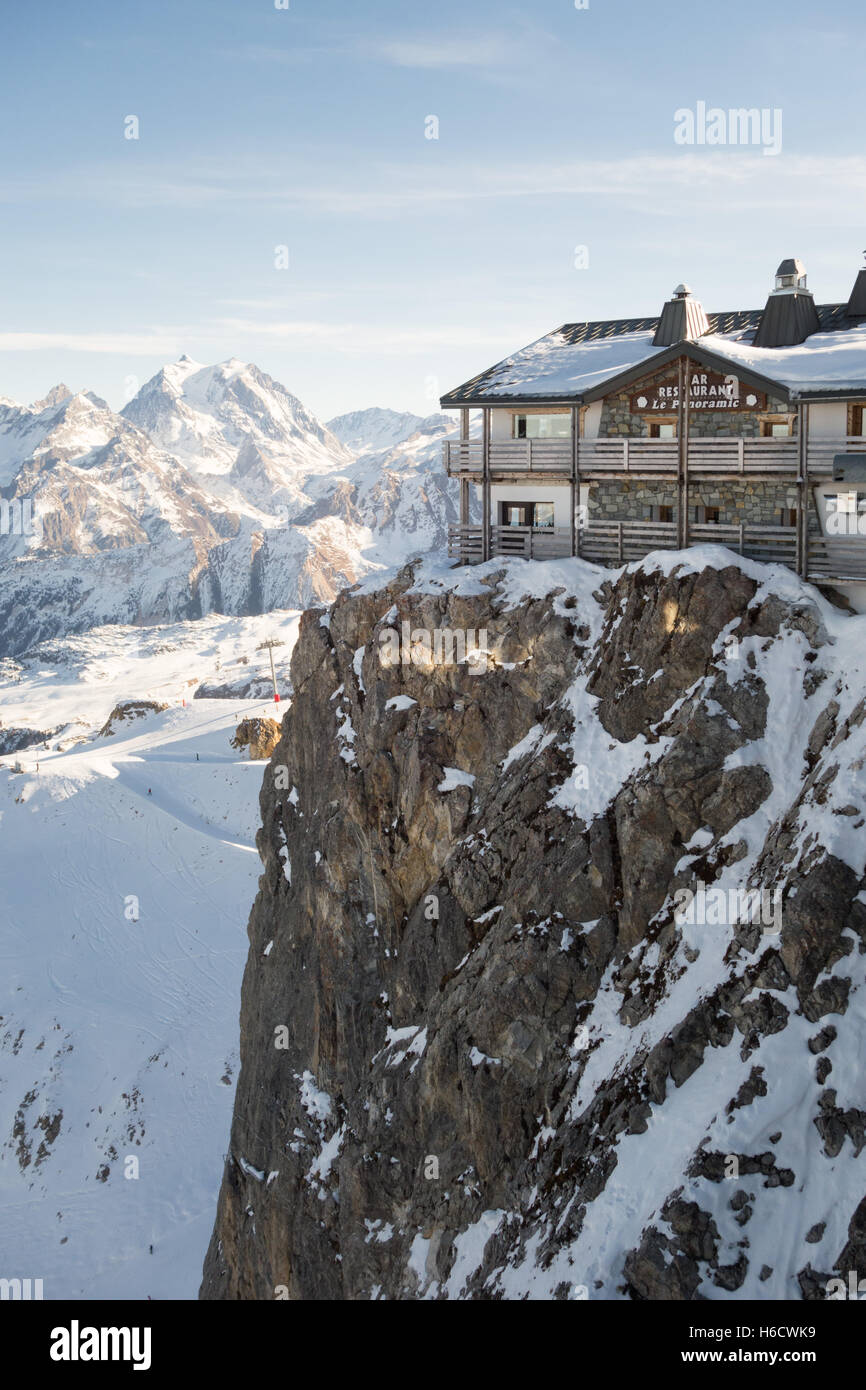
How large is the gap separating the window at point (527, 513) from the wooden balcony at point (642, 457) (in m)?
1.47

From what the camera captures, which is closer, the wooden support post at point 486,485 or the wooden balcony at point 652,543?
the wooden balcony at point 652,543

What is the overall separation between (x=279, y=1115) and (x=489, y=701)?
47.0 ft

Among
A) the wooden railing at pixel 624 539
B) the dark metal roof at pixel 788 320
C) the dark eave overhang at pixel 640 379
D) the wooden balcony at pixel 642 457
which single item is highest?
the dark metal roof at pixel 788 320

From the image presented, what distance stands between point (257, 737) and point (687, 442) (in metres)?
61.7

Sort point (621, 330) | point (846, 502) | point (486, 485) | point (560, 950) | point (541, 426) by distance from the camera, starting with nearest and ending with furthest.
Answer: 1. point (560, 950)
2. point (846, 502)
3. point (486, 485)
4. point (541, 426)
5. point (621, 330)

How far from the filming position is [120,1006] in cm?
5994

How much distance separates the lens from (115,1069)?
182 ft

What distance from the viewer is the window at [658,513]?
105 ft

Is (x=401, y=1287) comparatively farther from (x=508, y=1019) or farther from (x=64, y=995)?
(x=64, y=995)

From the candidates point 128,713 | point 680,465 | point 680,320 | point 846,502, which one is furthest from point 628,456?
point 128,713

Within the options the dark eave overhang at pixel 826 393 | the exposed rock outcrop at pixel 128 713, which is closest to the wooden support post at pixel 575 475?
the dark eave overhang at pixel 826 393

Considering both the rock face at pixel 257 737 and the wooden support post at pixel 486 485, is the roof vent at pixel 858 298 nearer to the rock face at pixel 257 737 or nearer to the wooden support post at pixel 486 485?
the wooden support post at pixel 486 485

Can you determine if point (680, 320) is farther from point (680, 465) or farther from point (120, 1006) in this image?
point (120, 1006)
